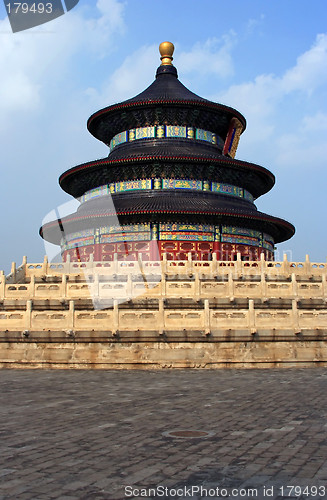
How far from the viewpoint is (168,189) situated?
40.7m

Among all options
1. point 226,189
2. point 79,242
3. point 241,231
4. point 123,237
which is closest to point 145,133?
point 226,189

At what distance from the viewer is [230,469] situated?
19.3ft

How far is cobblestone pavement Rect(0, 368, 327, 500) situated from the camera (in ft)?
17.6

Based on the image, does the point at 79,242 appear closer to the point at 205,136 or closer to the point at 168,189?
the point at 168,189

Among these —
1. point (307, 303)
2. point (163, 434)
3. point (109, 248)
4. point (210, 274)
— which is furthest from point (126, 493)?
point (109, 248)

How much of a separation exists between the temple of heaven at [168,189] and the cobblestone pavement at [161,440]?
995 inches

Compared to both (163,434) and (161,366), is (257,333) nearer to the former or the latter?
(161,366)

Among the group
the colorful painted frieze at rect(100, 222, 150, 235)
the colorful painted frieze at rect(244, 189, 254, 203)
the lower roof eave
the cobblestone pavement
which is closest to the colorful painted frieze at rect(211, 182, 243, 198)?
the colorful painted frieze at rect(244, 189, 254, 203)

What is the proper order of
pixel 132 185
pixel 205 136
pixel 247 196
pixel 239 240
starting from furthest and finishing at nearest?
pixel 205 136 < pixel 247 196 < pixel 132 185 < pixel 239 240

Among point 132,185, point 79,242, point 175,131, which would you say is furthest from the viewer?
point 175,131

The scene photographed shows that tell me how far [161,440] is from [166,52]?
47.6 m

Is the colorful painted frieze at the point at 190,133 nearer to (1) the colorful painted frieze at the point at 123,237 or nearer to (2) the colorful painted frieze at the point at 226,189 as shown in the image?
(2) the colorful painted frieze at the point at 226,189

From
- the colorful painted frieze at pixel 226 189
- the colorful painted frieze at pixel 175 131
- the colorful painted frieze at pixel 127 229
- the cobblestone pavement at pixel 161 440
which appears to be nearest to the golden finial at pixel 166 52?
the colorful painted frieze at pixel 175 131

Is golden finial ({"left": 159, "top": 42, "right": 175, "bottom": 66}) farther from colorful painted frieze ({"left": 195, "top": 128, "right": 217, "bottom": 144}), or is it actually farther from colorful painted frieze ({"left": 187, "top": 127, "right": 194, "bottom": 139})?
colorful painted frieze ({"left": 187, "top": 127, "right": 194, "bottom": 139})
